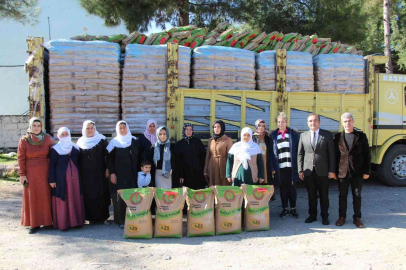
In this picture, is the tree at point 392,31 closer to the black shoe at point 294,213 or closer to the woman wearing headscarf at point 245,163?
the black shoe at point 294,213

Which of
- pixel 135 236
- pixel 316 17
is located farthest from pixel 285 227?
pixel 316 17

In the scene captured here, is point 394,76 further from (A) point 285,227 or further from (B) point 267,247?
(B) point 267,247

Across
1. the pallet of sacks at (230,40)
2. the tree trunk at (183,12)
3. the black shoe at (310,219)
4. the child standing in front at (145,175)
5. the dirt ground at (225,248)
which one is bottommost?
the dirt ground at (225,248)

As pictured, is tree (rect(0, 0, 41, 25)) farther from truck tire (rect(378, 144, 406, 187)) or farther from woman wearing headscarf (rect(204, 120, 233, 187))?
truck tire (rect(378, 144, 406, 187))

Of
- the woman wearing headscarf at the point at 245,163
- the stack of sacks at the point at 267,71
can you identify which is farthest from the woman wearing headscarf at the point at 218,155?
the stack of sacks at the point at 267,71

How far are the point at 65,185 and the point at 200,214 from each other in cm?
189

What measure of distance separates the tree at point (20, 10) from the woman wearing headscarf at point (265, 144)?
273 inches

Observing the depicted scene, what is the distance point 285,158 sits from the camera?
4.90 meters

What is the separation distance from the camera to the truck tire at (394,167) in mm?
7035

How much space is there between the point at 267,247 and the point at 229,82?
313 centimetres

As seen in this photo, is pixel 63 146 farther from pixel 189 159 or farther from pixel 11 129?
pixel 11 129

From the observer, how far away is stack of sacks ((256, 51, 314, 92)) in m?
6.15

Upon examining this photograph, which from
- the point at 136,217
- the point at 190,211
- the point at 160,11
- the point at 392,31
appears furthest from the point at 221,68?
the point at 392,31

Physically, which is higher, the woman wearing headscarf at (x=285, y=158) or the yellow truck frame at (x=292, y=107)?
the yellow truck frame at (x=292, y=107)
